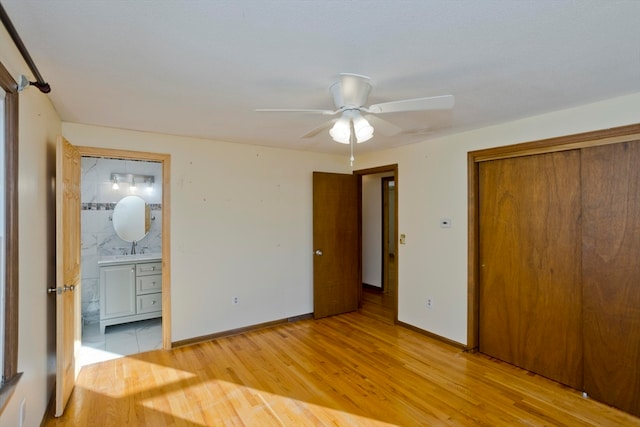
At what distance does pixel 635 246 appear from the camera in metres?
2.26

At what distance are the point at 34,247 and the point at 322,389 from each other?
2.28 metres

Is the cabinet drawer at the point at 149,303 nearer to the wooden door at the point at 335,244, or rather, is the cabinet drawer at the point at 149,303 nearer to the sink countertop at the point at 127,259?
the sink countertop at the point at 127,259

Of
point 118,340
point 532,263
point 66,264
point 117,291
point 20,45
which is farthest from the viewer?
point 117,291

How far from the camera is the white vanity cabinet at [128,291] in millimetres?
3816

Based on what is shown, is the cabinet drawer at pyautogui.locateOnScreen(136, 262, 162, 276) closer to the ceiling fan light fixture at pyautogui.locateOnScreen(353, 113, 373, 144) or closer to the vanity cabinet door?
the vanity cabinet door

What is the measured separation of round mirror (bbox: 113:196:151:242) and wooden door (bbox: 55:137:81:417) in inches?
66.2

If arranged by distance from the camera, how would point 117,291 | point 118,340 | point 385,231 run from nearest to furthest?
point 118,340
point 117,291
point 385,231

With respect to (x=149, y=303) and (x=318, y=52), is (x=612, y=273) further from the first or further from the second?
(x=149, y=303)

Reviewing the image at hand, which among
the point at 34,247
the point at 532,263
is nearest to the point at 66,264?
the point at 34,247

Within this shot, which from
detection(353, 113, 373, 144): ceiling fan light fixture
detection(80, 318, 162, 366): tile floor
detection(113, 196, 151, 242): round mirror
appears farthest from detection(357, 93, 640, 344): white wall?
detection(113, 196, 151, 242): round mirror

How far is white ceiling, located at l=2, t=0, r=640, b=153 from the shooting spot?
1.29 metres

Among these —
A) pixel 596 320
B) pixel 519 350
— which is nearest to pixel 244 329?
pixel 519 350

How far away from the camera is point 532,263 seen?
287cm

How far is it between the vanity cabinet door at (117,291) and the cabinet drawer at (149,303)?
0.07 meters
